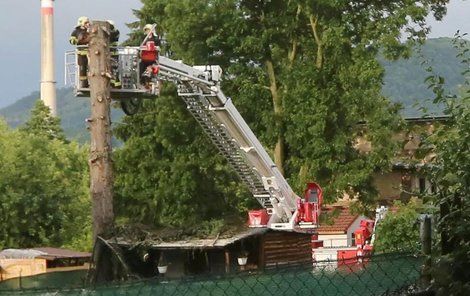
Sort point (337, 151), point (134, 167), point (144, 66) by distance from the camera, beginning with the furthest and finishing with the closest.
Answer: point (134, 167), point (337, 151), point (144, 66)

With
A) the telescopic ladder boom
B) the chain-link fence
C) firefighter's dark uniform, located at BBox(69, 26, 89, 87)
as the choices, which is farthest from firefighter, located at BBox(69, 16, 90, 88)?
the chain-link fence

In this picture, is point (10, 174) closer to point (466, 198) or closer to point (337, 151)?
point (337, 151)

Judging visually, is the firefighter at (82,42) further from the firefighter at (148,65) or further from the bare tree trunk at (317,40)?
the bare tree trunk at (317,40)

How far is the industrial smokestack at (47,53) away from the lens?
97.5 m

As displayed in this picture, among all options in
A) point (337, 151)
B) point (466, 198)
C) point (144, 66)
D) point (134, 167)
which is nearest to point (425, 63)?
point (466, 198)

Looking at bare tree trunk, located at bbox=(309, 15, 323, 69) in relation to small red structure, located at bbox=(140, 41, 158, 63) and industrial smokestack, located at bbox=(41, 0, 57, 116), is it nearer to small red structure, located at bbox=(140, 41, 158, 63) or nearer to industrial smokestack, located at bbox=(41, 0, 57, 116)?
small red structure, located at bbox=(140, 41, 158, 63)

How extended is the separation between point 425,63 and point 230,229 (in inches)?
586

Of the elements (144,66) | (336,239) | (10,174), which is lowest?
(336,239)

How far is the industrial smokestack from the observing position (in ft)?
320

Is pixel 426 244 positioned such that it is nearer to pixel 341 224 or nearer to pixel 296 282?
pixel 296 282

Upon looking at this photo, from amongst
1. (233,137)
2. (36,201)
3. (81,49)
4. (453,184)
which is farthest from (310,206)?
(453,184)

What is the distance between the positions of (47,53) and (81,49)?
264 feet

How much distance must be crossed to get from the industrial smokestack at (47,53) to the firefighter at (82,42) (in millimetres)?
76201

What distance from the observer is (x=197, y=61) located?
105 ft
